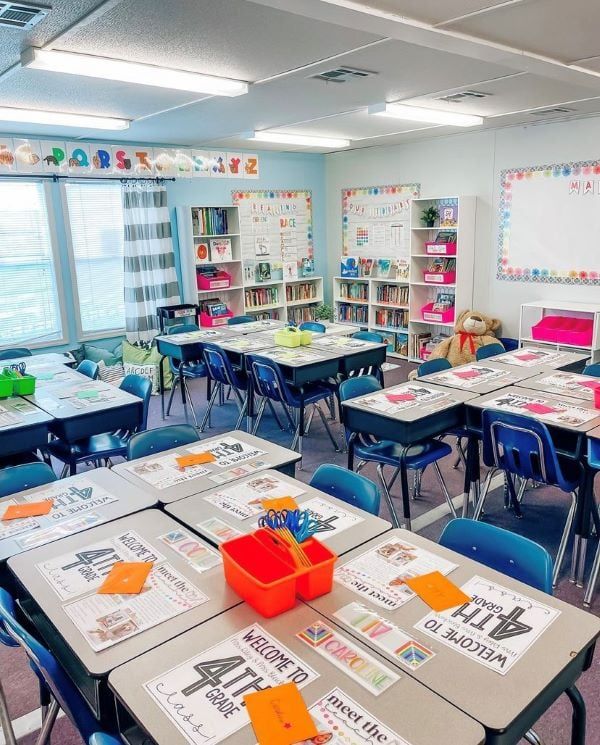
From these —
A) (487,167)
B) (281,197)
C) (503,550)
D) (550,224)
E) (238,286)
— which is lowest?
(503,550)

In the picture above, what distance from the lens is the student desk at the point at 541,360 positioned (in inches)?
172

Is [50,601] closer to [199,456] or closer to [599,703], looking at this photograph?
[199,456]

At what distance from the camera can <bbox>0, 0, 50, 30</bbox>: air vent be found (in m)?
2.47

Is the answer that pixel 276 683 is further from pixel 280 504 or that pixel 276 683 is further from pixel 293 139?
pixel 293 139

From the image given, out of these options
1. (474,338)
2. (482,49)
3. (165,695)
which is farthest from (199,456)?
(474,338)

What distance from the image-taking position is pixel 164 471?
269 centimetres

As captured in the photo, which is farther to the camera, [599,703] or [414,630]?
[599,703]

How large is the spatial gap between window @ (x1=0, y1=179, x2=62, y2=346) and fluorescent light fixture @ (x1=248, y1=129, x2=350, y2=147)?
2.39 metres

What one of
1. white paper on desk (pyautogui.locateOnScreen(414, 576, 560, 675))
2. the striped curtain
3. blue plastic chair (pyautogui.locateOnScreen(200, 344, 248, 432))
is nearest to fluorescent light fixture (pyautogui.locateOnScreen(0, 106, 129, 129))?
the striped curtain

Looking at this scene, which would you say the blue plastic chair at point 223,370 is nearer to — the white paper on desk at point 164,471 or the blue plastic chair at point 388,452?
the blue plastic chair at point 388,452

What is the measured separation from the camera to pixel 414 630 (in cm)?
159

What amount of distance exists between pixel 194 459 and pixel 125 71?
2.26 metres

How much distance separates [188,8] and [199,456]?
78.3 inches

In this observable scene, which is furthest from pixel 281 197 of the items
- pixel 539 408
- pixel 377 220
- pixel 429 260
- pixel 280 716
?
pixel 280 716
